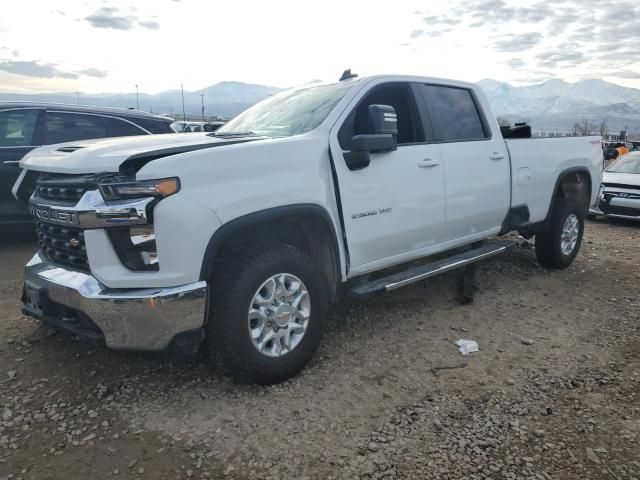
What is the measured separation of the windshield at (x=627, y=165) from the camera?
10.0 meters

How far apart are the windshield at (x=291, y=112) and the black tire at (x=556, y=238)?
124 inches

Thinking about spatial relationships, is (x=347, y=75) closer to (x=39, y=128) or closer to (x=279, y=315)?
(x=279, y=315)

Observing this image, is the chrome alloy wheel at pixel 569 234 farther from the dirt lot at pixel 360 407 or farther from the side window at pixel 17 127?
the side window at pixel 17 127

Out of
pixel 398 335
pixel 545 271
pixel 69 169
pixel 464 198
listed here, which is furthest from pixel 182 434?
pixel 545 271

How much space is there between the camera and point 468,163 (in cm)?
439

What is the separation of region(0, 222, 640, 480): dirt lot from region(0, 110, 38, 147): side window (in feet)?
7.98

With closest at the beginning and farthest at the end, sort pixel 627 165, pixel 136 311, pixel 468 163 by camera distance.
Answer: pixel 136 311, pixel 468 163, pixel 627 165

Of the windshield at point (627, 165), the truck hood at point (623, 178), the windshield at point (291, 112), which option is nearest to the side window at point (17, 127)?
the windshield at point (291, 112)

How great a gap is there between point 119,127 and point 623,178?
897cm

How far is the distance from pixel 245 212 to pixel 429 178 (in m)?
1.79

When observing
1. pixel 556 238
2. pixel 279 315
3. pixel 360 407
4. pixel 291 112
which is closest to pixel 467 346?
pixel 360 407

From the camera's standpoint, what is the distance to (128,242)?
2.64 metres

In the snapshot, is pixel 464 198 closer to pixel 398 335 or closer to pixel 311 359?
pixel 398 335

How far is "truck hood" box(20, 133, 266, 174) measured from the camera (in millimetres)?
2682
